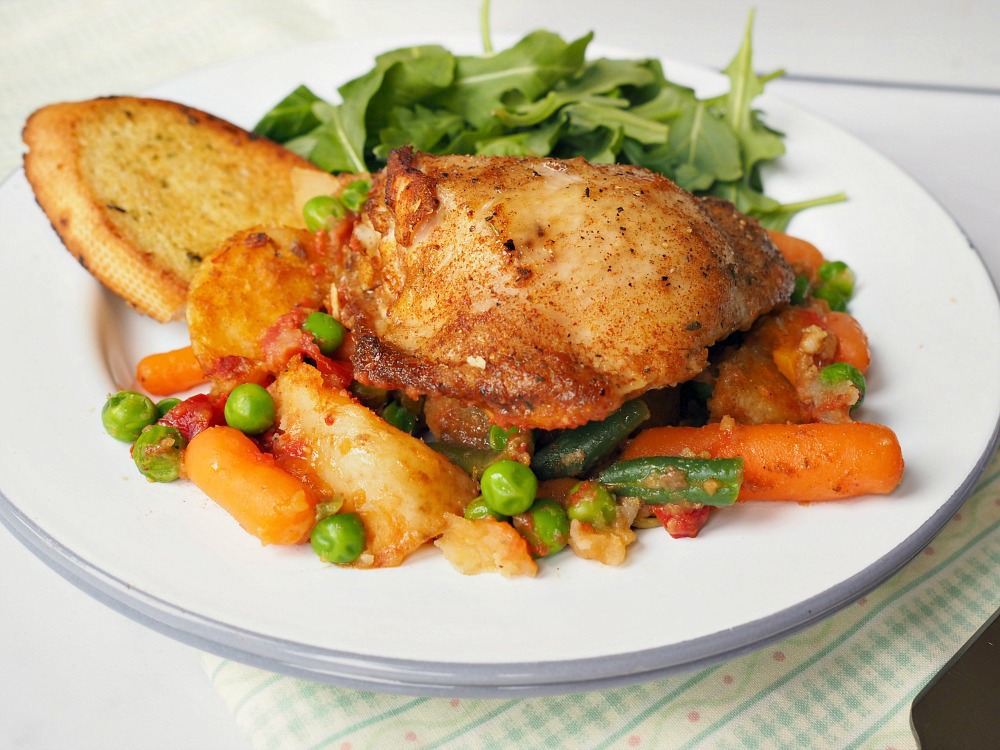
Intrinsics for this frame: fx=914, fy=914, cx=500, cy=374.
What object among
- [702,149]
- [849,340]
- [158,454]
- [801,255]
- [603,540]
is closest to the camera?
[603,540]

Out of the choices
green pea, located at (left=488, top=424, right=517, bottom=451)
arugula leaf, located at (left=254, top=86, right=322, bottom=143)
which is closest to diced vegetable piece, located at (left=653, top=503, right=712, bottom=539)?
green pea, located at (left=488, top=424, right=517, bottom=451)

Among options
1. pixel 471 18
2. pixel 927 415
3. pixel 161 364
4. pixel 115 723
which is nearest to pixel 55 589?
pixel 115 723

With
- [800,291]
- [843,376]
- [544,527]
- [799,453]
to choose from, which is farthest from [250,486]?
[800,291]

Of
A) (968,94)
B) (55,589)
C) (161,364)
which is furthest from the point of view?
(968,94)

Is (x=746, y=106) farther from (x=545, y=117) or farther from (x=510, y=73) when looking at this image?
(x=510, y=73)

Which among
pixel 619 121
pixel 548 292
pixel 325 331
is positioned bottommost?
pixel 325 331

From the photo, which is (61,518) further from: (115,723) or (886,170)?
(886,170)

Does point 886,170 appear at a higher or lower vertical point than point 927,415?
higher
